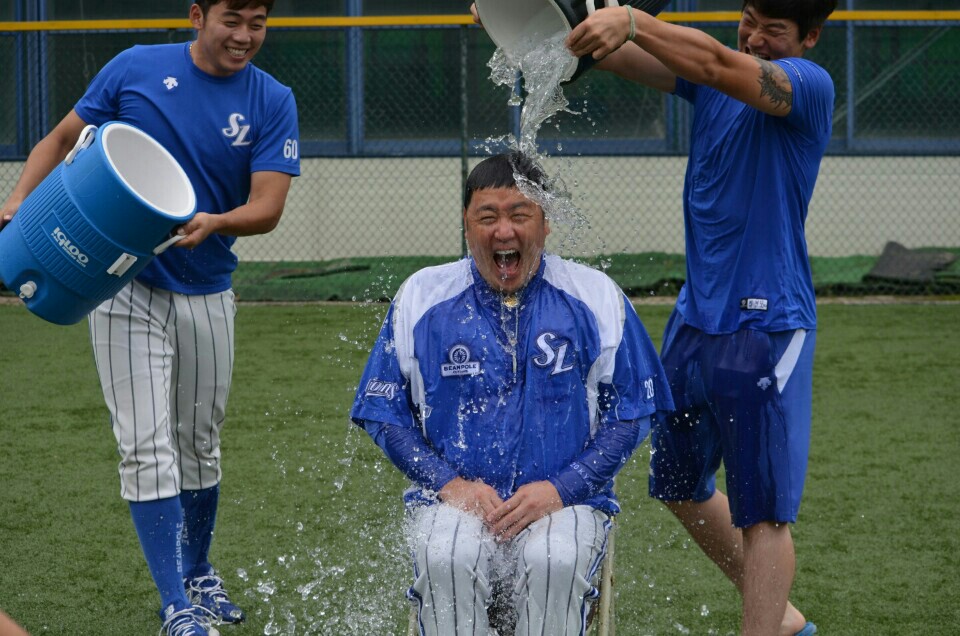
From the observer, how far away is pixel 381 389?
325 cm

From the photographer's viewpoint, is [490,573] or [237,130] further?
[237,130]

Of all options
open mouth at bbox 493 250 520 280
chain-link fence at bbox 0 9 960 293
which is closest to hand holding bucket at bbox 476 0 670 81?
open mouth at bbox 493 250 520 280

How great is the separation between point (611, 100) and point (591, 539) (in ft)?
26.6

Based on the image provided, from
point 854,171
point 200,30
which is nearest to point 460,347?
point 200,30

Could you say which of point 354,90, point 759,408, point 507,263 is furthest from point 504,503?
point 354,90

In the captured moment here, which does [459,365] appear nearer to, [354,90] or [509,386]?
[509,386]

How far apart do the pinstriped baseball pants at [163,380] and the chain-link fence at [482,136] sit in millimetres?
6500

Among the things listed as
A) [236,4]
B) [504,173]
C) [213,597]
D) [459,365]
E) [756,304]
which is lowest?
[213,597]

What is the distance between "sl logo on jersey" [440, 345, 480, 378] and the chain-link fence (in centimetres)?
721

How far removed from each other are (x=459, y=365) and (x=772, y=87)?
105 centimetres

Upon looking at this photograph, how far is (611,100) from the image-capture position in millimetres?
10727

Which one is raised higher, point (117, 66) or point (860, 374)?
point (117, 66)

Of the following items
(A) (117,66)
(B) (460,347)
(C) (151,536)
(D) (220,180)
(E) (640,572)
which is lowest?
(E) (640,572)

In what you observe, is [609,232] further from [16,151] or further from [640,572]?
[640,572]
